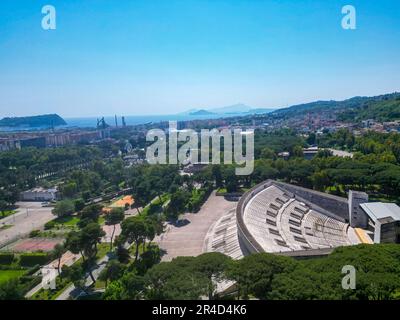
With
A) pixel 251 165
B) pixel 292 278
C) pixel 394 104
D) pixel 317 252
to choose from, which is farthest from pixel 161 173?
pixel 394 104

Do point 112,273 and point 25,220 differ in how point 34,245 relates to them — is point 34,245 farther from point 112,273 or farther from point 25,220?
point 112,273

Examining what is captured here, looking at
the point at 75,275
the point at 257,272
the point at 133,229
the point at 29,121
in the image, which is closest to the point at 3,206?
the point at 133,229

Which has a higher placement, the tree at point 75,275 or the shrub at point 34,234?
the tree at point 75,275

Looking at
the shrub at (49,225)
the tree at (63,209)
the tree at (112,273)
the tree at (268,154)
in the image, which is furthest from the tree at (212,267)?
the tree at (268,154)

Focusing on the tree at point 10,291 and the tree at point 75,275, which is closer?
the tree at point 10,291

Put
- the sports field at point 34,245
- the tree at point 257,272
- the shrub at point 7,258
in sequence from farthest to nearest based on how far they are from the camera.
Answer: the sports field at point 34,245 → the shrub at point 7,258 → the tree at point 257,272

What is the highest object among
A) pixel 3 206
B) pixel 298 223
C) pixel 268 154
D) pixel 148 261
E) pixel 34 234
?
pixel 268 154

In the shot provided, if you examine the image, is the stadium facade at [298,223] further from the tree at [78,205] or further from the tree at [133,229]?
the tree at [78,205]
